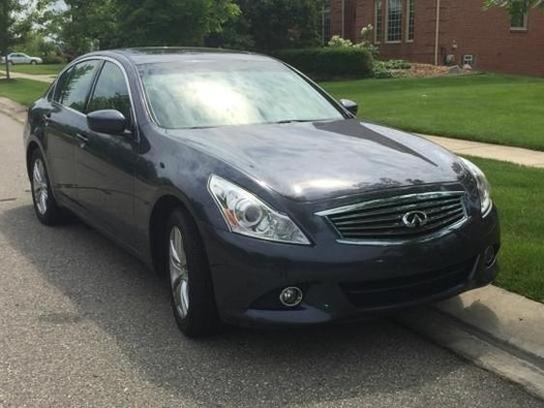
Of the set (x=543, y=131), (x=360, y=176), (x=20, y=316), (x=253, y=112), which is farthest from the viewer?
(x=543, y=131)

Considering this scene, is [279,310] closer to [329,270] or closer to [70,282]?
[329,270]

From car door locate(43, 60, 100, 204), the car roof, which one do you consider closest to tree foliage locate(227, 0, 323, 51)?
car door locate(43, 60, 100, 204)

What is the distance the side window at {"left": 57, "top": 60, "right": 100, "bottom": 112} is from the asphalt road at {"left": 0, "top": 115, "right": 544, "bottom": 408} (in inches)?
67.9

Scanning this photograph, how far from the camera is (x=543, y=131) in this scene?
11391mm

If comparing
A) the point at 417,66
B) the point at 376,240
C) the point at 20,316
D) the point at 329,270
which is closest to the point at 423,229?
the point at 376,240

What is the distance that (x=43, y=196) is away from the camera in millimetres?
7137

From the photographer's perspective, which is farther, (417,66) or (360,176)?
(417,66)

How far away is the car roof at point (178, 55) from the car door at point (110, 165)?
0.16m

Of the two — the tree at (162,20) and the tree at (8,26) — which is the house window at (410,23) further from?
the tree at (8,26)

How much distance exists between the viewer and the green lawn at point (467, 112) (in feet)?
37.6

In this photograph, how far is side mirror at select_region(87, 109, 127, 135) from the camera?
4.94m

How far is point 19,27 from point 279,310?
130 feet

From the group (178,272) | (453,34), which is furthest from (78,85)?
(453,34)

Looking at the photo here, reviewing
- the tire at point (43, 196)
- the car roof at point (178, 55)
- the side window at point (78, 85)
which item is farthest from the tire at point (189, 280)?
A: the tire at point (43, 196)
